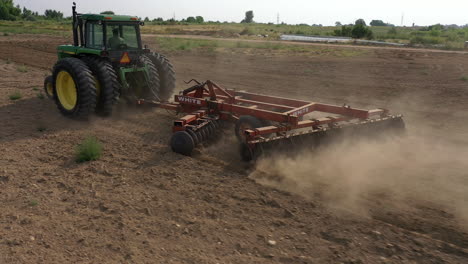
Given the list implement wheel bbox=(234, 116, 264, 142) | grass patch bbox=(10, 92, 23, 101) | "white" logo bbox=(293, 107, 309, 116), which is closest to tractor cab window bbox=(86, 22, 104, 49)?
grass patch bbox=(10, 92, 23, 101)

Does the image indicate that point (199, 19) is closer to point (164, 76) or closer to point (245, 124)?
point (164, 76)

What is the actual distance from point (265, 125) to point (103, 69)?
3.53m

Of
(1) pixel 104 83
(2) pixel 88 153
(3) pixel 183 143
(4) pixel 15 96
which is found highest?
(1) pixel 104 83

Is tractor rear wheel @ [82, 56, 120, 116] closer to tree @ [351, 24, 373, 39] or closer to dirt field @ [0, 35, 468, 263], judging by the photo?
dirt field @ [0, 35, 468, 263]

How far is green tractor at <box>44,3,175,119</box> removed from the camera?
7.95m

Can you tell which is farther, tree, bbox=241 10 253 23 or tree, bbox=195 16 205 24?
tree, bbox=241 10 253 23

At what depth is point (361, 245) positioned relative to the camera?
154 inches

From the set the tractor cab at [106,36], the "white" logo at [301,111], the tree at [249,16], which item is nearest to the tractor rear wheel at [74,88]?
the tractor cab at [106,36]

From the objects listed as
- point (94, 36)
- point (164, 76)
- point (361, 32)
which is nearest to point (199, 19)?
point (361, 32)

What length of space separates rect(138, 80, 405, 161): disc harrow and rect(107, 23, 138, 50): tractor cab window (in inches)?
75.2

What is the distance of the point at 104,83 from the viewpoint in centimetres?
795

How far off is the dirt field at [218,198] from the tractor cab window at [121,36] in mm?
1477

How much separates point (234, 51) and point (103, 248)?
22050mm

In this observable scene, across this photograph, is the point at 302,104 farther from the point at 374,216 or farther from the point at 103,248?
the point at 103,248
